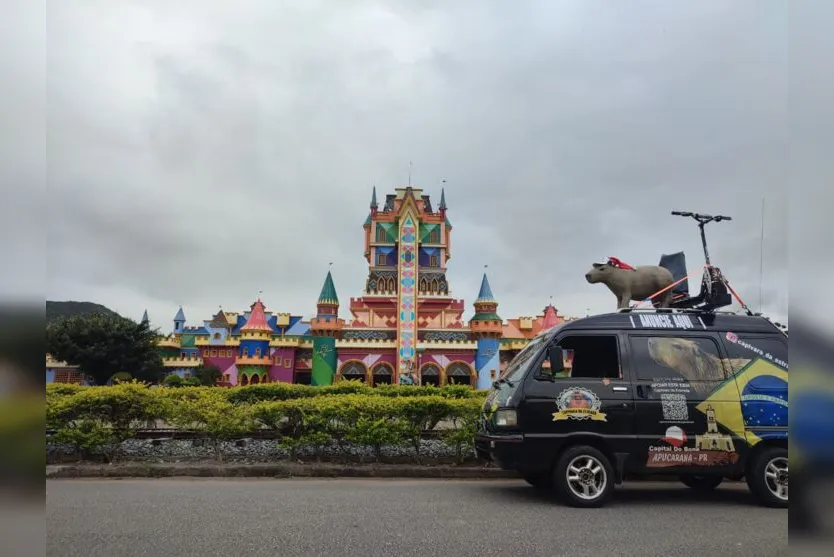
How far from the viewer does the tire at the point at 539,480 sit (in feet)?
22.2

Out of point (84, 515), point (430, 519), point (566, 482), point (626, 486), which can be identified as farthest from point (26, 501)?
point (626, 486)

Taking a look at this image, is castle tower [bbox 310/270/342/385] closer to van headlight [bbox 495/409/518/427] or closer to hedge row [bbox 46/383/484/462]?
hedge row [bbox 46/383/484/462]

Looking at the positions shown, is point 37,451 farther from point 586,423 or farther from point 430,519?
point 586,423

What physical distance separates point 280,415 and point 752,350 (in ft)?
23.2

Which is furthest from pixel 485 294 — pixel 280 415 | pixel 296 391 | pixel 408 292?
pixel 280 415

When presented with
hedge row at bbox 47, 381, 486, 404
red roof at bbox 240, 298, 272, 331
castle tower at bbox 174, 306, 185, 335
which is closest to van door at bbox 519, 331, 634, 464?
hedge row at bbox 47, 381, 486, 404

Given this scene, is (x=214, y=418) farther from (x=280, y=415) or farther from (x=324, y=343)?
(x=324, y=343)

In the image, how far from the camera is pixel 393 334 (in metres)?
31.6

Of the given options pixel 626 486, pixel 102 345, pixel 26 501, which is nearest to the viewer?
pixel 26 501

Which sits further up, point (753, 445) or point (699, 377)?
point (699, 377)

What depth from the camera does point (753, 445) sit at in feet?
19.5

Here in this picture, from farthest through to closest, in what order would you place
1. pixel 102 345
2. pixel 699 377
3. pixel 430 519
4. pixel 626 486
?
pixel 102 345 → pixel 626 486 → pixel 699 377 → pixel 430 519

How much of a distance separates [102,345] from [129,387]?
3148 centimetres

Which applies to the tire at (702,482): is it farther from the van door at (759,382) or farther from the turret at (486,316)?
the turret at (486,316)
